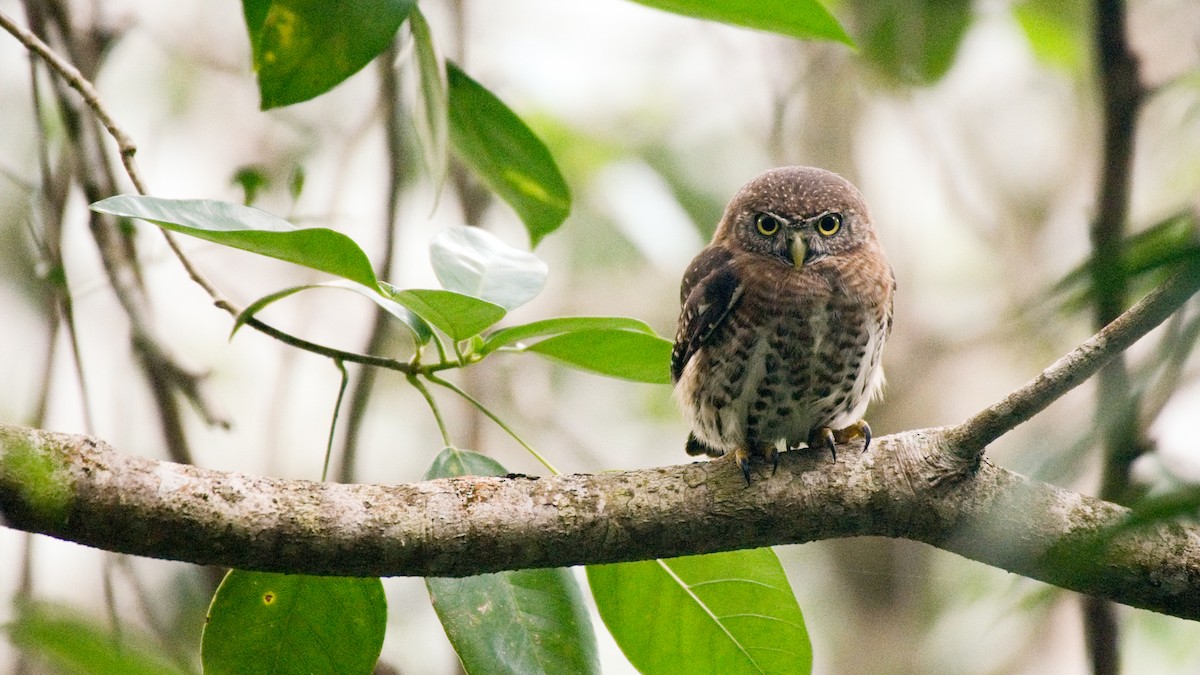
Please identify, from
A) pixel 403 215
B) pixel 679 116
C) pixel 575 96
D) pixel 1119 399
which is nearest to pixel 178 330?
pixel 403 215

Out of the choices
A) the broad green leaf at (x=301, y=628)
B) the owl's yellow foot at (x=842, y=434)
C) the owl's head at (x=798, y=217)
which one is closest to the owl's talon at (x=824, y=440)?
the owl's yellow foot at (x=842, y=434)

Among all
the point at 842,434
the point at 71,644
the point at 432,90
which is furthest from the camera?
the point at 842,434

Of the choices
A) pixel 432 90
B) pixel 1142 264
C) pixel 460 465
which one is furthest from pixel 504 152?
pixel 1142 264

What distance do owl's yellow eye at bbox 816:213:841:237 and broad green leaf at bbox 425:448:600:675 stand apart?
5.32 ft

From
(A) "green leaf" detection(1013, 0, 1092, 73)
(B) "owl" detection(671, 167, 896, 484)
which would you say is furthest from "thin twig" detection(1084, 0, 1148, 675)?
(A) "green leaf" detection(1013, 0, 1092, 73)

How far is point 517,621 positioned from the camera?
6.77ft

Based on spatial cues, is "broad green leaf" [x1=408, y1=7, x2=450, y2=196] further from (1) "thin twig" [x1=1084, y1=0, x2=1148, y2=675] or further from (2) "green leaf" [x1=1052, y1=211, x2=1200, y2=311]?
(2) "green leaf" [x1=1052, y1=211, x2=1200, y2=311]

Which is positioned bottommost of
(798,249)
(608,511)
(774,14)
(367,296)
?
(608,511)

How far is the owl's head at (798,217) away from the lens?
Answer: 10.9ft

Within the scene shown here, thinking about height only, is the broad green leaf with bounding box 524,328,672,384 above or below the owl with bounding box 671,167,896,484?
below

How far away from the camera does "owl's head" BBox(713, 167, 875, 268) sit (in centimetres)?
331

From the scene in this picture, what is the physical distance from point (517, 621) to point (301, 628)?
407mm

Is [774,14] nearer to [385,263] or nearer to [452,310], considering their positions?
[452,310]

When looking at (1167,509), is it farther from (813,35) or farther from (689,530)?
(813,35)
